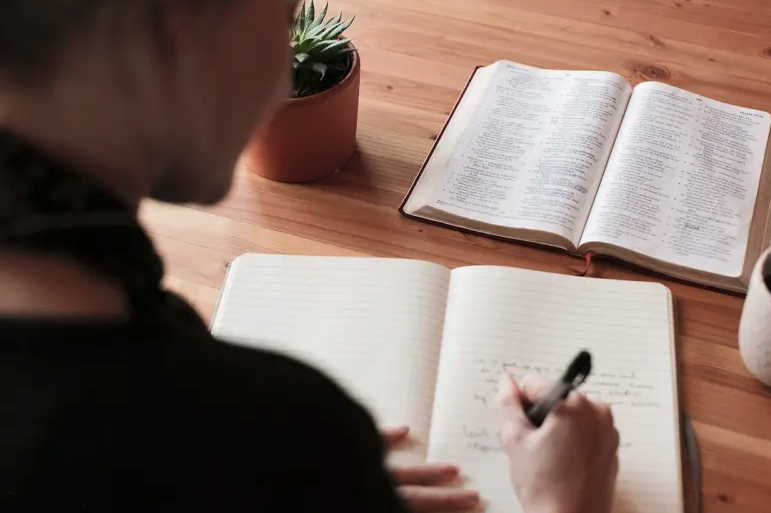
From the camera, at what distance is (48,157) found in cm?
32

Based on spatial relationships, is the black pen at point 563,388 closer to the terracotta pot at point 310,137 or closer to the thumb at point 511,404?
the thumb at point 511,404

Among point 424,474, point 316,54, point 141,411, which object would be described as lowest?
point 424,474

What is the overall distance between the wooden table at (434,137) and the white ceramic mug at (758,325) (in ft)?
0.05

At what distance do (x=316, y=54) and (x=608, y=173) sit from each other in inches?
12.5

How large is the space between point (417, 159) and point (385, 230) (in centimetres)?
12

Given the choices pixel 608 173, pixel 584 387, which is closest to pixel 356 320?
pixel 584 387

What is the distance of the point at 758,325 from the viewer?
628 millimetres

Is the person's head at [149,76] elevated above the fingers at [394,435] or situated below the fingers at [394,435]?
above

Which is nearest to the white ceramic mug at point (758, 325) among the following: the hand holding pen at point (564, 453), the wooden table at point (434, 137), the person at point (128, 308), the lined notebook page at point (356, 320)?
the wooden table at point (434, 137)

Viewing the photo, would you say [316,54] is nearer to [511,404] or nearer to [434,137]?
[434,137]

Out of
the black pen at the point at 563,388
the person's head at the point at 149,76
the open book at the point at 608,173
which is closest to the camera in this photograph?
the person's head at the point at 149,76

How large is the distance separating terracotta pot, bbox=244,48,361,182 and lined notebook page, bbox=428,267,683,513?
20cm

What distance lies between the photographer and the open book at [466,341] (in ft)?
1.99

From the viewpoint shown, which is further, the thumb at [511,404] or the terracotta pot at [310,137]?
the terracotta pot at [310,137]
